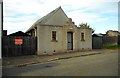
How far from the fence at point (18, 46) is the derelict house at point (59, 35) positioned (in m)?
0.70

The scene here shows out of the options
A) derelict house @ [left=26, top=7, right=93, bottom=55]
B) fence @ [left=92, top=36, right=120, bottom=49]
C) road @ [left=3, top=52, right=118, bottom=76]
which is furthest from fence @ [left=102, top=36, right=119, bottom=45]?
road @ [left=3, top=52, right=118, bottom=76]

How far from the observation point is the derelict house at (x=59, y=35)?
82.6 feet

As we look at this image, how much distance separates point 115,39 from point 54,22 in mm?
21330

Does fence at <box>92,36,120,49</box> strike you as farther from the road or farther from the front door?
the road

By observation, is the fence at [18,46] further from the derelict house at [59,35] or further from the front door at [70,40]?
the front door at [70,40]

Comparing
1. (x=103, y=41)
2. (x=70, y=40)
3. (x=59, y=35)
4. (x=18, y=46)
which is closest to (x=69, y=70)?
(x=18, y=46)

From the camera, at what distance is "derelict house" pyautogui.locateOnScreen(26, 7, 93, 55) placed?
2519cm

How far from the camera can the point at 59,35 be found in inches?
1051

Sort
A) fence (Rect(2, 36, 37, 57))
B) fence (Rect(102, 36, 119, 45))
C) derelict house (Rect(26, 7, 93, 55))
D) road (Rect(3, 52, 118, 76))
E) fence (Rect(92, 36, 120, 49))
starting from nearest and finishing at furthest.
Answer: road (Rect(3, 52, 118, 76))
fence (Rect(2, 36, 37, 57))
derelict house (Rect(26, 7, 93, 55))
fence (Rect(92, 36, 120, 49))
fence (Rect(102, 36, 119, 45))

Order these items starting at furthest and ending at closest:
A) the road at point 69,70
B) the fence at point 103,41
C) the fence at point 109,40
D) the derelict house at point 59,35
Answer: the fence at point 109,40, the fence at point 103,41, the derelict house at point 59,35, the road at point 69,70

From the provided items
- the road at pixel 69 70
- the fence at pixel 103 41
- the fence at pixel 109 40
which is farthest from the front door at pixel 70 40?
the fence at pixel 109 40

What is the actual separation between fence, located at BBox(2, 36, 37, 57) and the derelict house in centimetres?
70

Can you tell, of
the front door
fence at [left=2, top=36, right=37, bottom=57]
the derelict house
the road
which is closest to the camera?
the road

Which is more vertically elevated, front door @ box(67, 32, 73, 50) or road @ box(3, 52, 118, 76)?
front door @ box(67, 32, 73, 50)
